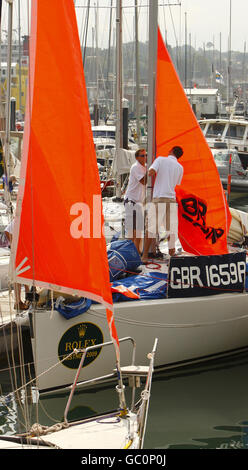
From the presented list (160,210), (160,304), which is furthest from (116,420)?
(160,210)

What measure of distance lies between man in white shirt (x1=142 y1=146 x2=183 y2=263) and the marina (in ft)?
0.06

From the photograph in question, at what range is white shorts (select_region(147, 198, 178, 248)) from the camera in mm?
8461

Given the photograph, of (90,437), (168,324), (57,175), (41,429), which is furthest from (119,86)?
(90,437)

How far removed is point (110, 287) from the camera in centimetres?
497

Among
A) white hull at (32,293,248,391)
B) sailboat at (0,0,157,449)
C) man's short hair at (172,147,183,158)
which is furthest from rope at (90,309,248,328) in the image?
sailboat at (0,0,157,449)

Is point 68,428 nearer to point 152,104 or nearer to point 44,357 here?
point 44,357

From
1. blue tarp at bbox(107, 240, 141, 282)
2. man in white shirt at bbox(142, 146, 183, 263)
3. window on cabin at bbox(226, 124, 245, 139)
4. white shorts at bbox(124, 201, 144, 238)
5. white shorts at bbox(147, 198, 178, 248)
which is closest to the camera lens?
blue tarp at bbox(107, 240, 141, 282)

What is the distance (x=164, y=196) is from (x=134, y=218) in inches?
23.3

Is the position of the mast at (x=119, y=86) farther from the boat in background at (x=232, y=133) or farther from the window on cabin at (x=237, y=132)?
the window on cabin at (x=237, y=132)

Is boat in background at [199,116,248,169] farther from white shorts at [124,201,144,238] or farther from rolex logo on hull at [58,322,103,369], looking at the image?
rolex logo on hull at [58,322,103,369]

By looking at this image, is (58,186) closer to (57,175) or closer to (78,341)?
(57,175)

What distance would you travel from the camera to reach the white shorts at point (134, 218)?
880 cm

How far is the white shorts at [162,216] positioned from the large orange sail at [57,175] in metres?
3.82
